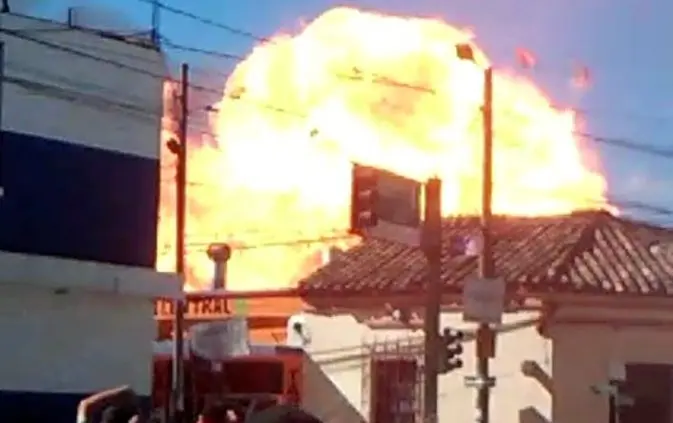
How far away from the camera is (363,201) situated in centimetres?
2130

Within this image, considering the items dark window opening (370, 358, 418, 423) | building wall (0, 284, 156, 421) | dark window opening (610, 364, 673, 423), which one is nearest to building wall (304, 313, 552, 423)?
dark window opening (370, 358, 418, 423)

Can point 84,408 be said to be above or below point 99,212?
below

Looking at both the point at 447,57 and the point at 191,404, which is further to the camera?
the point at 447,57

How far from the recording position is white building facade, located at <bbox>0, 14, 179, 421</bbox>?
22875mm

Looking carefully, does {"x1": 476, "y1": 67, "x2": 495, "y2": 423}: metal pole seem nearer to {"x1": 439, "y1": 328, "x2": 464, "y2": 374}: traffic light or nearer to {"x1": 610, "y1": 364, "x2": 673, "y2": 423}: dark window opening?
{"x1": 439, "y1": 328, "x2": 464, "y2": 374}: traffic light

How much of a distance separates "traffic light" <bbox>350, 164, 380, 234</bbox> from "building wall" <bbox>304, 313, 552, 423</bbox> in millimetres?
8671

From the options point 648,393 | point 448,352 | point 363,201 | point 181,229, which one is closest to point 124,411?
point 363,201

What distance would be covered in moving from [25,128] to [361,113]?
10.9m

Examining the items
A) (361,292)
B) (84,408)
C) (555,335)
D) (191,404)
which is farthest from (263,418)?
(361,292)

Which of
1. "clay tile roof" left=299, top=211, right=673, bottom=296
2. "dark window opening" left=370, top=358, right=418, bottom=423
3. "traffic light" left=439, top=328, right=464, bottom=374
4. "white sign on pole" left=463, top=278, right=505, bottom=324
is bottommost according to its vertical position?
"dark window opening" left=370, top=358, right=418, bottom=423

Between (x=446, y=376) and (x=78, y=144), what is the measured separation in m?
9.70

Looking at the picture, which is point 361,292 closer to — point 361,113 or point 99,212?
point 361,113

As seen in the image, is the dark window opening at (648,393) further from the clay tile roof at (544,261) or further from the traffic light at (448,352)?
the traffic light at (448,352)

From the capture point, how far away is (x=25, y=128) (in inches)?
904
